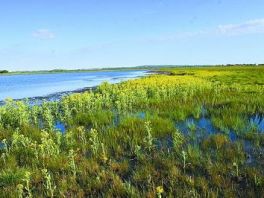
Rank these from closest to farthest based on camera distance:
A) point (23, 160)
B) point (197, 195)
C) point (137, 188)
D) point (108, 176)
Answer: point (197, 195) < point (137, 188) < point (108, 176) < point (23, 160)

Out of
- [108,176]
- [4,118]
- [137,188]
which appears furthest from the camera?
[4,118]

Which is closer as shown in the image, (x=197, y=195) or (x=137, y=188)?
(x=197, y=195)

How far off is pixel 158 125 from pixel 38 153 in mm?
4175

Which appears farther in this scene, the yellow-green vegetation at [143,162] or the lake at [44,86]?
the lake at [44,86]

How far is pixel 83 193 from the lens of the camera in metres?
7.02

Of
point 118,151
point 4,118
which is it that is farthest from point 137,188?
point 4,118

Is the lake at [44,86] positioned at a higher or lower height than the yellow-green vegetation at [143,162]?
lower

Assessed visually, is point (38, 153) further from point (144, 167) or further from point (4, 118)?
point (4, 118)

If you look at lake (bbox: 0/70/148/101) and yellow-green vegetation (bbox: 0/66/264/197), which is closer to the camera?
yellow-green vegetation (bbox: 0/66/264/197)

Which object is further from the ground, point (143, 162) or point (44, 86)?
point (143, 162)

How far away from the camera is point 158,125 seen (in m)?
12.1

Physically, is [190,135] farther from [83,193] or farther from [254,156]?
[83,193]

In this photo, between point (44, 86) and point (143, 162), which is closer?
point (143, 162)

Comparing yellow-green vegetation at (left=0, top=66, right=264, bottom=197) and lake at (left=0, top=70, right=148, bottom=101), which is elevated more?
yellow-green vegetation at (left=0, top=66, right=264, bottom=197)
